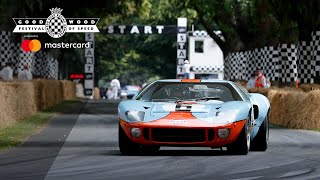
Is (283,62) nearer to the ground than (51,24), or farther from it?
nearer to the ground

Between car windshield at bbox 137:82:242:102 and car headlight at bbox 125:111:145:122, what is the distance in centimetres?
82

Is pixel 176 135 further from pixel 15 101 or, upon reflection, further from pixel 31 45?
pixel 31 45

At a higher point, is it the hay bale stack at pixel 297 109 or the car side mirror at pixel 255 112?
the car side mirror at pixel 255 112

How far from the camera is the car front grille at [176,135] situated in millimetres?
14586

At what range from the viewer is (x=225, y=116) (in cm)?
1462

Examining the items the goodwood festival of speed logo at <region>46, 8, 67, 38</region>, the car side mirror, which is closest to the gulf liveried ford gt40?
the car side mirror

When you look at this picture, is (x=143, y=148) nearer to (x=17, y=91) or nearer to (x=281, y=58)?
(x=17, y=91)

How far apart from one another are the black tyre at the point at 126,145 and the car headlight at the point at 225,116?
131cm

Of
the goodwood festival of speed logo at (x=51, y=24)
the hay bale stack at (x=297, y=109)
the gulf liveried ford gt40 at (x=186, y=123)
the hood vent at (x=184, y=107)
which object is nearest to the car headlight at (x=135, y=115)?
the gulf liveried ford gt40 at (x=186, y=123)

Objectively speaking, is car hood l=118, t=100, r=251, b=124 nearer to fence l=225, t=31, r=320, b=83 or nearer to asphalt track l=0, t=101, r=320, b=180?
asphalt track l=0, t=101, r=320, b=180

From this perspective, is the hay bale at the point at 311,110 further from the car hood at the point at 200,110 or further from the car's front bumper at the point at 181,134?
the car's front bumper at the point at 181,134

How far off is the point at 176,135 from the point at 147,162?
3.67 ft

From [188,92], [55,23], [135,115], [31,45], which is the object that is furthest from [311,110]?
[55,23]

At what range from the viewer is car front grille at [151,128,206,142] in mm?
14586
